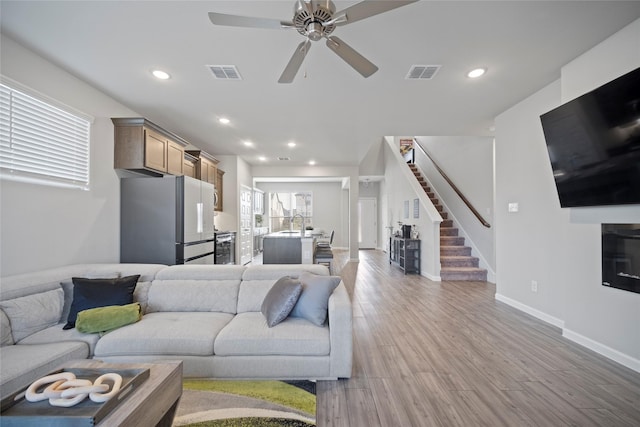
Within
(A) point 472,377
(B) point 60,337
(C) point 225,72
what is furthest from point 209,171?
(A) point 472,377

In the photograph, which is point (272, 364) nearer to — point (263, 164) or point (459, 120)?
point (459, 120)

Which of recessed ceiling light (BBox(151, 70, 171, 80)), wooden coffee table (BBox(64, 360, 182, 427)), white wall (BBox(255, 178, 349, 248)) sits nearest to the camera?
wooden coffee table (BBox(64, 360, 182, 427))

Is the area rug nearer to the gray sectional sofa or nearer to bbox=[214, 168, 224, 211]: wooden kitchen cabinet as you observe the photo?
the gray sectional sofa

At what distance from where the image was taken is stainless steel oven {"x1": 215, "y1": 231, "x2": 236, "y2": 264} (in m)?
4.73

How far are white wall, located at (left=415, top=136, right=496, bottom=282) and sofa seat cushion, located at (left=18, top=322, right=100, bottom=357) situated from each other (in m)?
6.10

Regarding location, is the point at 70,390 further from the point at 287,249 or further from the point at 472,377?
the point at 287,249

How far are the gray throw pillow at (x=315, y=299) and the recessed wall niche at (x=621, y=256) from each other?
8.05ft

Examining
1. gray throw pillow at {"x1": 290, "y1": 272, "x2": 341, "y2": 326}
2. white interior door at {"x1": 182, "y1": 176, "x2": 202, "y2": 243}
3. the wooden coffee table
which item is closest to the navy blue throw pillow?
the wooden coffee table

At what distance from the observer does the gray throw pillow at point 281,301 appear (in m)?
2.17

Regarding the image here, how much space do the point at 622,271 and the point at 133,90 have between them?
5.43m

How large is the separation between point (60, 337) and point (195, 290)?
0.96m

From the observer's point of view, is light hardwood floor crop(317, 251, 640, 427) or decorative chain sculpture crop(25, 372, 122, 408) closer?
decorative chain sculpture crop(25, 372, 122, 408)

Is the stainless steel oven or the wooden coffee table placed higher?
the stainless steel oven

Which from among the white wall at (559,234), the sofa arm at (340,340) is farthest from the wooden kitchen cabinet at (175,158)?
the white wall at (559,234)
